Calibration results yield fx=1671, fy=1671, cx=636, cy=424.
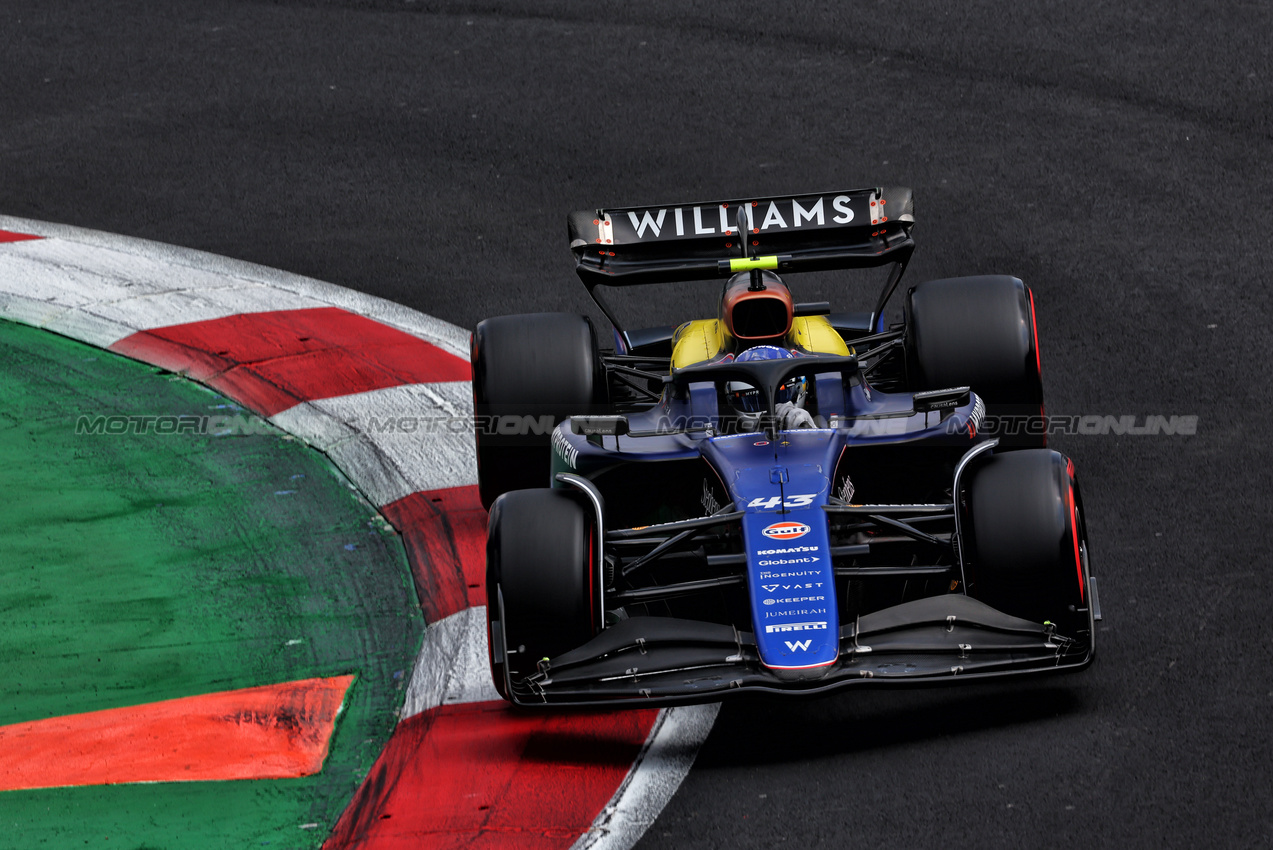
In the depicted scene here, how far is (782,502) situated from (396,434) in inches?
102

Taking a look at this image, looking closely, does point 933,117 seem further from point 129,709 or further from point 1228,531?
point 129,709

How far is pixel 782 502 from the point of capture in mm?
4961

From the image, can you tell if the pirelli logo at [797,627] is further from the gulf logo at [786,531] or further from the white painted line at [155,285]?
the white painted line at [155,285]

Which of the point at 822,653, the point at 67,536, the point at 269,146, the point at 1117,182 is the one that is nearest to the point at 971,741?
the point at 822,653

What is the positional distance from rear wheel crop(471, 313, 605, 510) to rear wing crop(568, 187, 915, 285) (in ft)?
1.21

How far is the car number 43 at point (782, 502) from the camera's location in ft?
16.3

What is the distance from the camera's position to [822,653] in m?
4.58

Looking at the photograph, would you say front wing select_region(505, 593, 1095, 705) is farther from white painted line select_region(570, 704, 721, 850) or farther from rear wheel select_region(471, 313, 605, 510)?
rear wheel select_region(471, 313, 605, 510)

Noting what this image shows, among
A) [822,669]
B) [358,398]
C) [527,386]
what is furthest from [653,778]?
[358,398]

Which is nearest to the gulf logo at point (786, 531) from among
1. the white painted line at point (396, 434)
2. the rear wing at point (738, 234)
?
the rear wing at point (738, 234)

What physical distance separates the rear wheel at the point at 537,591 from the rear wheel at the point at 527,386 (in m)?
1.25

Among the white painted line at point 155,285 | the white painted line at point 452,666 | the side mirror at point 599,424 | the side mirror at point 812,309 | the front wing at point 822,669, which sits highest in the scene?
the white painted line at point 155,285

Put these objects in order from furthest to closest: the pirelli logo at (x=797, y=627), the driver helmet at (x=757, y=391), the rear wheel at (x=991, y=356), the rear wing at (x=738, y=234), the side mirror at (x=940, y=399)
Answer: the rear wing at (x=738, y=234) → the rear wheel at (x=991, y=356) → the driver helmet at (x=757, y=391) → the side mirror at (x=940, y=399) → the pirelli logo at (x=797, y=627)

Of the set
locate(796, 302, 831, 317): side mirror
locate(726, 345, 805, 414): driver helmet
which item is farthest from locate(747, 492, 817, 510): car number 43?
locate(796, 302, 831, 317): side mirror
